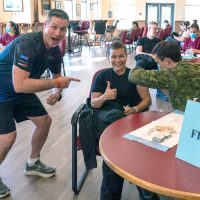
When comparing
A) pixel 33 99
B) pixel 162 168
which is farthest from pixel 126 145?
pixel 33 99

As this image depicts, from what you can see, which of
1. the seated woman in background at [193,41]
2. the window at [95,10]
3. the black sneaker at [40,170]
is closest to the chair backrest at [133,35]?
the window at [95,10]

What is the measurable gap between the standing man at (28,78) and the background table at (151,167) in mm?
714

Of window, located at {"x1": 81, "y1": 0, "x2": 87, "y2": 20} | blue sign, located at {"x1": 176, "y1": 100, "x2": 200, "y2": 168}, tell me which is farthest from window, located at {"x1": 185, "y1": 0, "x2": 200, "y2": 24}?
blue sign, located at {"x1": 176, "y1": 100, "x2": 200, "y2": 168}

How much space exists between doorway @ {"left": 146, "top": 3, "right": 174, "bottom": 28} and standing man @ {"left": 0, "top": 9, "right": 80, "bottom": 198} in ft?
47.6

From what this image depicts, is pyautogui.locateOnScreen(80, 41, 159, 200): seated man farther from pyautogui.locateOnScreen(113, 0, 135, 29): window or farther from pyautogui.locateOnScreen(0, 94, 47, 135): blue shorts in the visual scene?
pyautogui.locateOnScreen(113, 0, 135, 29): window

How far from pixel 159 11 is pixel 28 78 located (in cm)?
1528

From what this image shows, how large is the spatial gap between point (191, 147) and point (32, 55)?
1.24 metres

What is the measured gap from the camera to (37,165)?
2.54 meters

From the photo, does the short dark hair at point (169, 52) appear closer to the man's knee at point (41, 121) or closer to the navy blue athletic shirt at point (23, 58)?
the navy blue athletic shirt at point (23, 58)

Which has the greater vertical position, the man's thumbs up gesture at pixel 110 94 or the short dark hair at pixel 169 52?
the short dark hair at pixel 169 52

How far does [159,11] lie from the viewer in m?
16.2

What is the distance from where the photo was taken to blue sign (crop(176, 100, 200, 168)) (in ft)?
3.82

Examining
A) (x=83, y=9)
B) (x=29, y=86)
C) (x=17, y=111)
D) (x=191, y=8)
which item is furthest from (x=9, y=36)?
(x=191, y=8)

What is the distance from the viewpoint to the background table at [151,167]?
3.50 feet
